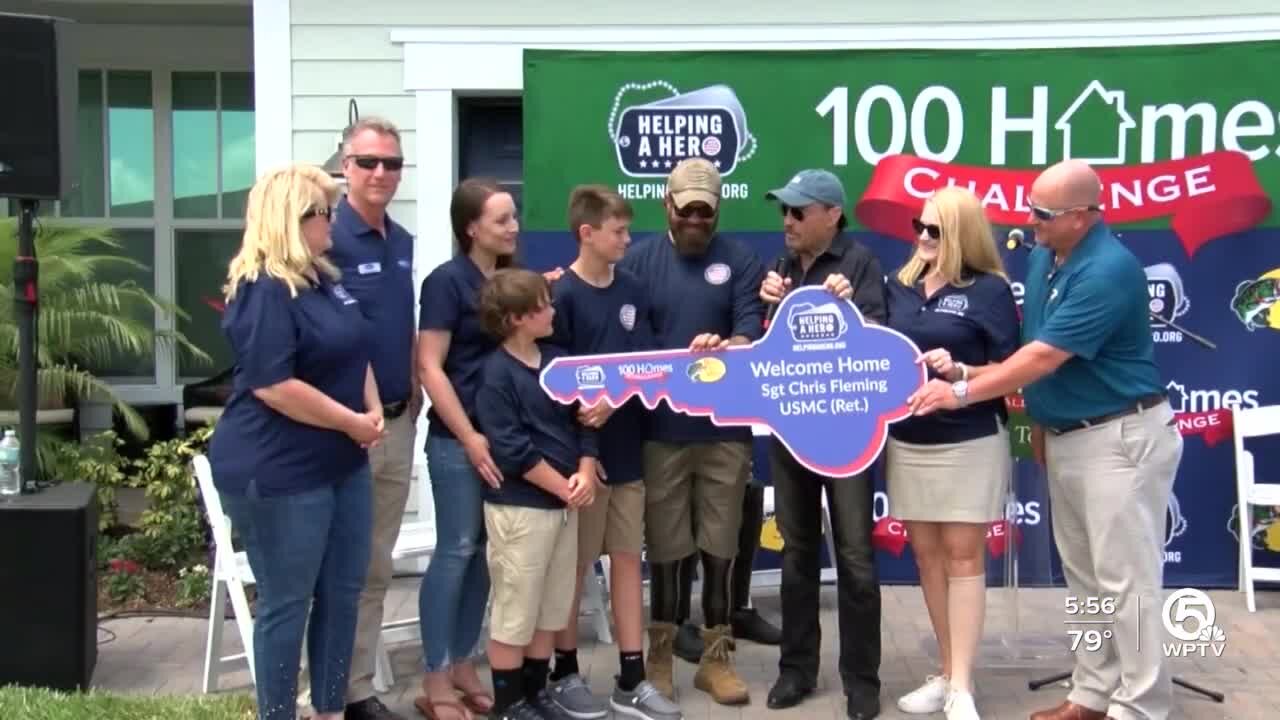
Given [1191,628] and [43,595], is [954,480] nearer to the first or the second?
[1191,628]

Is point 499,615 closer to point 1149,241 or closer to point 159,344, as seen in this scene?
point 1149,241

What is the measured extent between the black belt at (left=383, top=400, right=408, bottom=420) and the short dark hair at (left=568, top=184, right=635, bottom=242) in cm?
80

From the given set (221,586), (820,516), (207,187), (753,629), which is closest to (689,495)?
(820,516)

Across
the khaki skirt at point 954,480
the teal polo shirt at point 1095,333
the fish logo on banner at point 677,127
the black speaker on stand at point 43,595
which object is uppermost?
the fish logo on banner at point 677,127

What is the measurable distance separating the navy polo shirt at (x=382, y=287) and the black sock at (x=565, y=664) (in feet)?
3.38

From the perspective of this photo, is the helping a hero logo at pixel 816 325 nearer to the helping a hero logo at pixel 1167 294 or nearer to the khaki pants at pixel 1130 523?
the khaki pants at pixel 1130 523

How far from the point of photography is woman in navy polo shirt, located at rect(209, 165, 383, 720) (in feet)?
10.6

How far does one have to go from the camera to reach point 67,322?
6926mm

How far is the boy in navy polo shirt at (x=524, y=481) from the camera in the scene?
12.3 feet

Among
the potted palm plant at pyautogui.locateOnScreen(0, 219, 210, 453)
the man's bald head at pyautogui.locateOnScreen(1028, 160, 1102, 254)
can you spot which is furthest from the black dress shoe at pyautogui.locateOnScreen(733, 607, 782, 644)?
the potted palm plant at pyautogui.locateOnScreen(0, 219, 210, 453)

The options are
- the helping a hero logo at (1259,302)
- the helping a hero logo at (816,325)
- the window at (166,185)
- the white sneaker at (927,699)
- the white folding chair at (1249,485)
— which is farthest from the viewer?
the window at (166,185)

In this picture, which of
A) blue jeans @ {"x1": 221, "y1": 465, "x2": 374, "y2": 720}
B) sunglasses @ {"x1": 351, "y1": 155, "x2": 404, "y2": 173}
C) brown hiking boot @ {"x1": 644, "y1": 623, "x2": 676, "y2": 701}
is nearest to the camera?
blue jeans @ {"x1": 221, "y1": 465, "x2": 374, "y2": 720}

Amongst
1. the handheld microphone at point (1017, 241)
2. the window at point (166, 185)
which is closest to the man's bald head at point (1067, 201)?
the handheld microphone at point (1017, 241)

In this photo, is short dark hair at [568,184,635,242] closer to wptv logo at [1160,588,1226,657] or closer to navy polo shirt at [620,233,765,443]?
navy polo shirt at [620,233,765,443]
